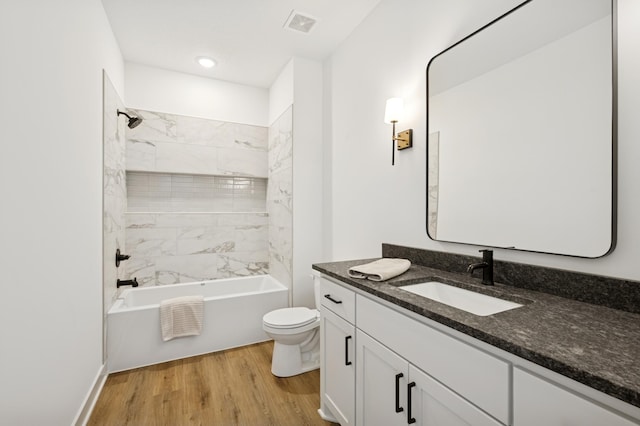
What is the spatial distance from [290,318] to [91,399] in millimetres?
1338

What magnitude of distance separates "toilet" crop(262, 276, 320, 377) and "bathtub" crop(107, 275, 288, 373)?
0.52 meters

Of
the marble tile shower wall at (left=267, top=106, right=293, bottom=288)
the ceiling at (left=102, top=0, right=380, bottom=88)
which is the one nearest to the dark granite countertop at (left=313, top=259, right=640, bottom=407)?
the marble tile shower wall at (left=267, top=106, right=293, bottom=288)

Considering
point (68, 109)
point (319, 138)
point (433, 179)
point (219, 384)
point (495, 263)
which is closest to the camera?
point (495, 263)

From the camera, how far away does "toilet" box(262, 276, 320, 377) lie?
2209 mm

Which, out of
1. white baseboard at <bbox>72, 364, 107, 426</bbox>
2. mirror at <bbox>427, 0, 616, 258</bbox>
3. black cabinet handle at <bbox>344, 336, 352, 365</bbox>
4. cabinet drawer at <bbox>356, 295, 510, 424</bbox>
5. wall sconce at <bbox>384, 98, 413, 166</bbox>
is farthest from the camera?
wall sconce at <bbox>384, 98, 413, 166</bbox>

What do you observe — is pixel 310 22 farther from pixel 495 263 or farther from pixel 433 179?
pixel 495 263

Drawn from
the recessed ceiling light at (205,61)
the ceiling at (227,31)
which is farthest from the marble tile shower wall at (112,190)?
the recessed ceiling light at (205,61)

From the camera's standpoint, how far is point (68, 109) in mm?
1592

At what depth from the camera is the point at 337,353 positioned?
1595 millimetres

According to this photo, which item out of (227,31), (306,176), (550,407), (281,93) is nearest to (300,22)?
(227,31)

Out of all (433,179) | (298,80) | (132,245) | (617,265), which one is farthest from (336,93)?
(132,245)

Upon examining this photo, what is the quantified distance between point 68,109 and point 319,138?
6.41 feet

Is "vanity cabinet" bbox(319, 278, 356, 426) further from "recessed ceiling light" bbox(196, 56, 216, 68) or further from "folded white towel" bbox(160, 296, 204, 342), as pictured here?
"recessed ceiling light" bbox(196, 56, 216, 68)

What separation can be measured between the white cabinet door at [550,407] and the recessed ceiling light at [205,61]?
10.9 feet
